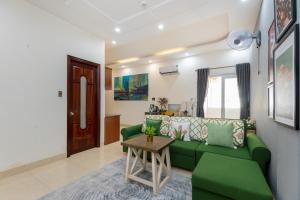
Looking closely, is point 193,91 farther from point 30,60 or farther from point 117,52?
point 30,60

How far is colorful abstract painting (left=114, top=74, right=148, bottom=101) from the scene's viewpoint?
6.58 metres

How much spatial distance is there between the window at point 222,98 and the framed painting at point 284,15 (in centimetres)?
344

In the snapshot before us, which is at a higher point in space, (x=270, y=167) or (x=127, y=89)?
(x=127, y=89)

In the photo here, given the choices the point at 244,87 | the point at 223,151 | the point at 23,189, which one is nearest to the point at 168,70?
the point at 244,87

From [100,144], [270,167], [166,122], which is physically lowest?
[100,144]

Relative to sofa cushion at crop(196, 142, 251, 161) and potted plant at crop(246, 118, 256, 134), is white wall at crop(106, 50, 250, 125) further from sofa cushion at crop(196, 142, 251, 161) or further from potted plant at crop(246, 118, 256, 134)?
sofa cushion at crop(196, 142, 251, 161)

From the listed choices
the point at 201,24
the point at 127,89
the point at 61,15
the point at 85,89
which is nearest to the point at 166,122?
the point at 85,89

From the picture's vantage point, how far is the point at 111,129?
458 centimetres

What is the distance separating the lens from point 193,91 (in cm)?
540

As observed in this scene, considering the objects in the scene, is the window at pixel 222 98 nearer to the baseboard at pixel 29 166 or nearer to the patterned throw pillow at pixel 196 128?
the patterned throw pillow at pixel 196 128

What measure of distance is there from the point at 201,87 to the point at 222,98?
760mm

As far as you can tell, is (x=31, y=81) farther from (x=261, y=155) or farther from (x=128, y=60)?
(x=261, y=155)

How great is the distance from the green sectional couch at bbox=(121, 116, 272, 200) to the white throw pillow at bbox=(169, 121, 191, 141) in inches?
4.1

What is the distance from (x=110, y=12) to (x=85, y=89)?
1921mm
